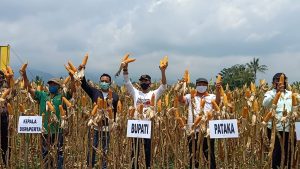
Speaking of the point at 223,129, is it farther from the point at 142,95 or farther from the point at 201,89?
the point at 142,95

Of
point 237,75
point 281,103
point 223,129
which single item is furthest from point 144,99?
point 237,75

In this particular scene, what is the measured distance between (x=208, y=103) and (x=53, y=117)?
2.11m

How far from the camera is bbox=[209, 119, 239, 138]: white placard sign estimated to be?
194 inches

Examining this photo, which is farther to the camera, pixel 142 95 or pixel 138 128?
pixel 142 95

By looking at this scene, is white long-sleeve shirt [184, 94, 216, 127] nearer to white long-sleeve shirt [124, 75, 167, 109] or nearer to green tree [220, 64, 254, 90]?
white long-sleeve shirt [124, 75, 167, 109]

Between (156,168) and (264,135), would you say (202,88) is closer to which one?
(264,135)

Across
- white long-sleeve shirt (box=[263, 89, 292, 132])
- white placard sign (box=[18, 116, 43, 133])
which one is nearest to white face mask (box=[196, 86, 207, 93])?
white long-sleeve shirt (box=[263, 89, 292, 132])

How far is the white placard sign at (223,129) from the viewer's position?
492 centimetres

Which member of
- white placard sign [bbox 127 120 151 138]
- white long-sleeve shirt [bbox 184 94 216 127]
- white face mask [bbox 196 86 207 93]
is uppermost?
white face mask [bbox 196 86 207 93]

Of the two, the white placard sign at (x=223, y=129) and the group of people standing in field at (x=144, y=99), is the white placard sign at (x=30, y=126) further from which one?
the white placard sign at (x=223, y=129)

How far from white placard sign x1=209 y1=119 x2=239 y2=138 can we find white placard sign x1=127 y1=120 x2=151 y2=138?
0.74 m

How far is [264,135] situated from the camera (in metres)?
5.08

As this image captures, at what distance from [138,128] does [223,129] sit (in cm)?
99

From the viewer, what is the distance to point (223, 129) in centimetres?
493
